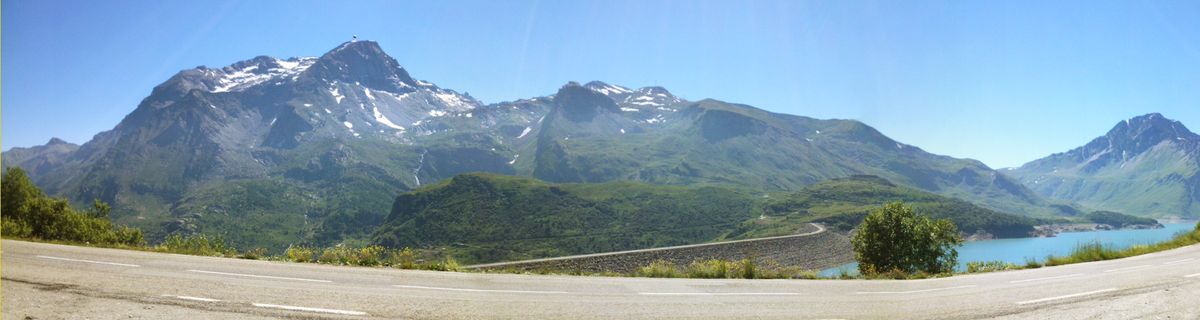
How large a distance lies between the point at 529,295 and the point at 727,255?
176 feet

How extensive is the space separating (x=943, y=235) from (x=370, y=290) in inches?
1133

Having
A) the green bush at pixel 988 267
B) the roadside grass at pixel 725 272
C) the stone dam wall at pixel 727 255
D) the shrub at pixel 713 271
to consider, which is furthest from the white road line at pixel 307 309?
the green bush at pixel 988 267

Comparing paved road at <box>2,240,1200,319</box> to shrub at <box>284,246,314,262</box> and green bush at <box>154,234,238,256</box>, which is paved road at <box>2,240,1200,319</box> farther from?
green bush at <box>154,234,238,256</box>

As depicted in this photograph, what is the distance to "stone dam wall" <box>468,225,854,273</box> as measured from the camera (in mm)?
38394

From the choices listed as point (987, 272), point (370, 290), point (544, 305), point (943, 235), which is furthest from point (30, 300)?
point (943, 235)

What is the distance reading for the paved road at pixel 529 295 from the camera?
10.3 m

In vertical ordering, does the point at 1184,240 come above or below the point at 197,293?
above

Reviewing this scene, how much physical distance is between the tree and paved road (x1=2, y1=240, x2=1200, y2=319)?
464 inches

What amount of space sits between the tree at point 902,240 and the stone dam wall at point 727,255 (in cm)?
597

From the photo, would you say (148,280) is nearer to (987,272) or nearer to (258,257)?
(258,257)

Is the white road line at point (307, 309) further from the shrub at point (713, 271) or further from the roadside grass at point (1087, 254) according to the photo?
the roadside grass at point (1087, 254)

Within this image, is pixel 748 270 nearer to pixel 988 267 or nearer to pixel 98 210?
pixel 988 267

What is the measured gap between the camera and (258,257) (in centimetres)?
2080

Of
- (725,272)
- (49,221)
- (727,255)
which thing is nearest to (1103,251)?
(725,272)
